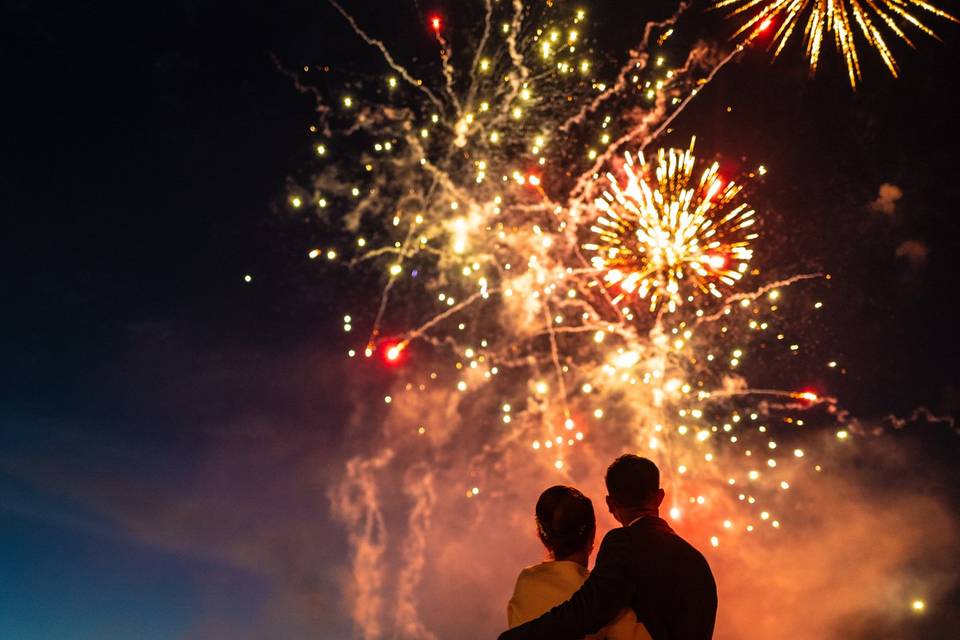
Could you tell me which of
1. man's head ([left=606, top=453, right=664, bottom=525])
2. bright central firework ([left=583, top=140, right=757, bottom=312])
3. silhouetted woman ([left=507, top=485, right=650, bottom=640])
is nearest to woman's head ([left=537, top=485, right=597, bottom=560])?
silhouetted woman ([left=507, top=485, right=650, bottom=640])

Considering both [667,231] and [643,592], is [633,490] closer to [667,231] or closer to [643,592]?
[643,592]

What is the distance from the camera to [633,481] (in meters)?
3.26

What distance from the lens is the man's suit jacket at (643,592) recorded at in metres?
2.77

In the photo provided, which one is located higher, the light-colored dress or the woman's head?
the woman's head

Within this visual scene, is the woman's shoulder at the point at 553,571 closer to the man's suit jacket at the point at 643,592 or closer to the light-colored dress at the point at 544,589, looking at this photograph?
the light-colored dress at the point at 544,589

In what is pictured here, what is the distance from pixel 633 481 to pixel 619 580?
1.85 ft

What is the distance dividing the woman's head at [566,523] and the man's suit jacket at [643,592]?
0.22 metres

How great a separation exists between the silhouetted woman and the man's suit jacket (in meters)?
0.13

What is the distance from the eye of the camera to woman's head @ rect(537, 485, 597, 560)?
320 centimetres

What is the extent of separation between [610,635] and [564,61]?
9.47 metres

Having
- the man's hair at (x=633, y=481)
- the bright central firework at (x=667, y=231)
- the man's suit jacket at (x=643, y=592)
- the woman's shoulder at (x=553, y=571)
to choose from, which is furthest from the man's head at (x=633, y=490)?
the bright central firework at (x=667, y=231)

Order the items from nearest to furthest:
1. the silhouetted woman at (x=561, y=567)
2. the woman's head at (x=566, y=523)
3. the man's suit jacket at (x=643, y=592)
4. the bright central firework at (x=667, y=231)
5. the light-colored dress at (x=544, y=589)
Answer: the man's suit jacket at (x=643, y=592), the silhouetted woman at (x=561, y=567), the light-colored dress at (x=544, y=589), the woman's head at (x=566, y=523), the bright central firework at (x=667, y=231)

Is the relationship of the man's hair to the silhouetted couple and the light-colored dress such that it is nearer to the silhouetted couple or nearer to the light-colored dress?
the silhouetted couple

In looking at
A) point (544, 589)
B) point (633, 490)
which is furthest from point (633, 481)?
point (544, 589)
